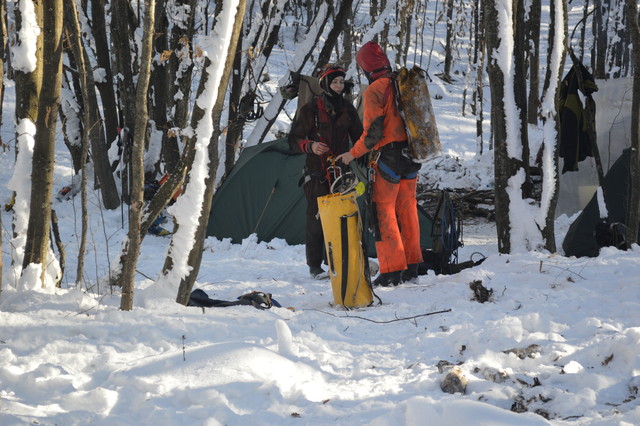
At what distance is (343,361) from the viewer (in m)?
3.51

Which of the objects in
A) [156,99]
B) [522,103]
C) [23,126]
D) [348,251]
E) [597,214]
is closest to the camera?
[23,126]

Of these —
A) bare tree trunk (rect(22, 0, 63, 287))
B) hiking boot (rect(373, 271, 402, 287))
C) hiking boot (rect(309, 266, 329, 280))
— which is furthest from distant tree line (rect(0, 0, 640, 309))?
hiking boot (rect(309, 266, 329, 280))

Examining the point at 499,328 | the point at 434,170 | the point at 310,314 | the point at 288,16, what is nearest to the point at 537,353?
the point at 499,328

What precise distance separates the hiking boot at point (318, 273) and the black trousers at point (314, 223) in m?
0.03

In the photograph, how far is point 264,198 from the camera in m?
8.50

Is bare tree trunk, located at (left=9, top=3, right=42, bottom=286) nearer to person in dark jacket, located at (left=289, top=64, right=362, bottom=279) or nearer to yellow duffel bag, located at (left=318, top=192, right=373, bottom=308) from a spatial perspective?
yellow duffel bag, located at (left=318, top=192, right=373, bottom=308)

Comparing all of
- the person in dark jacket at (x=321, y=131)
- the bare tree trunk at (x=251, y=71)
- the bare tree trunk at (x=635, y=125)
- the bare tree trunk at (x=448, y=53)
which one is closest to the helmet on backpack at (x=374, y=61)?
the person in dark jacket at (x=321, y=131)

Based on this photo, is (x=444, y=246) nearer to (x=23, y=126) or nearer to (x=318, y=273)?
(x=318, y=273)

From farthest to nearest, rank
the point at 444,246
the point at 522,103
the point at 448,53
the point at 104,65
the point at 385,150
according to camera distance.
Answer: the point at 448,53 → the point at 104,65 → the point at 444,246 → the point at 522,103 → the point at 385,150

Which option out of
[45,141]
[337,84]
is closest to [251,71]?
[337,84]

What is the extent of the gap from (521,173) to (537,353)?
254 centimetres

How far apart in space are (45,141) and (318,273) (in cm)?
306

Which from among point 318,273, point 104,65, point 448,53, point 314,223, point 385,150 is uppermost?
point 448,53

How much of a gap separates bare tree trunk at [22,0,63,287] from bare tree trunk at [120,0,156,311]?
57 cm
